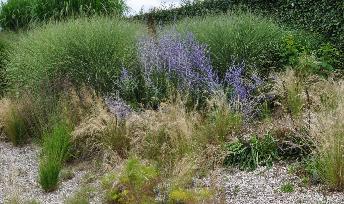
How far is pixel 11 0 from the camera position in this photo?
53.0 ft

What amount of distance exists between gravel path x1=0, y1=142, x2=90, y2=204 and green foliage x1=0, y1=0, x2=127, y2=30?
6.06m

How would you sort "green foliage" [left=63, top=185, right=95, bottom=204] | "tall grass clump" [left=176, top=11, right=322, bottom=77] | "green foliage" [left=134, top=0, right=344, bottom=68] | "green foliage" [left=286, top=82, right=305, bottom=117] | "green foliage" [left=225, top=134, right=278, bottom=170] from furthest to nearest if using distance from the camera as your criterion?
"green foliage" [left=134, top=0, right=344, bottom=68], "tall grass clump" [left=176, top=11, right=322, bottom=77], "green foliage" [left=286, top=82, right=305, bottom=117], "green foliage" [left=225, top=134, right=278, bottom=170], "green foliage" [left=63, top=185, right=95, bottom=204]

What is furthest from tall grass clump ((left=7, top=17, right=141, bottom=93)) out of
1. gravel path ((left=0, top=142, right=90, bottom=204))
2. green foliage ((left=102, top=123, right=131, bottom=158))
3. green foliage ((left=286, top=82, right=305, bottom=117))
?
green foliage ((left=286, top=82, right=305, bottom=117))

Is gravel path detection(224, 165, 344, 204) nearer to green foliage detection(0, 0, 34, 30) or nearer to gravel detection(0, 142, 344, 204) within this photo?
gravel detection(0, 142, 344, 204)

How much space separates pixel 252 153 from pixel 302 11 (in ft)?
19.8

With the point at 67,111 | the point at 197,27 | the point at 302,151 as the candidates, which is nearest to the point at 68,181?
the point at 67,111

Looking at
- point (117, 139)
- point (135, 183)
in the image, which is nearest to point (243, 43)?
point (117, 139)

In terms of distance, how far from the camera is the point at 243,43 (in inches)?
333

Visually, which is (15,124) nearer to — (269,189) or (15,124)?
(15,124)

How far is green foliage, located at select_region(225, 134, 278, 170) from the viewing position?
543 cm

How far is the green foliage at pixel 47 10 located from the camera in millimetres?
13633

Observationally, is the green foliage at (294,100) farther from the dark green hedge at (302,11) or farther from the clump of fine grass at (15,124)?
the clump of fine grass at (15,124)

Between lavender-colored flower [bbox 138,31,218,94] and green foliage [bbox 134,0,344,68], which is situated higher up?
green foliage [bbox 134,0,344,68]

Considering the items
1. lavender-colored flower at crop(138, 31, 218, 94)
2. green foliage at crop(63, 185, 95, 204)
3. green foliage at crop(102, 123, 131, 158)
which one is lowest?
green foliage at crop(63, 185, 95, 204)
